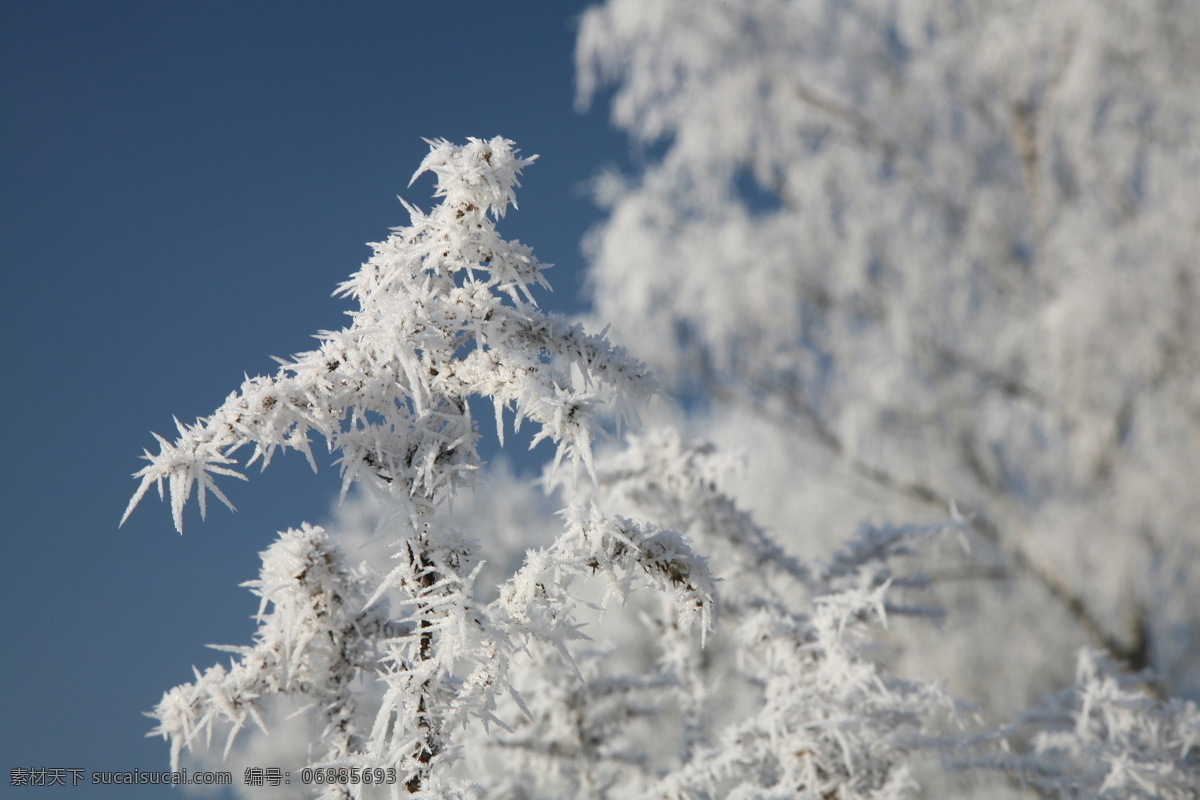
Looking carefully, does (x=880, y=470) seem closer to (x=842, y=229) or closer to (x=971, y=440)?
(x=971, y=440)

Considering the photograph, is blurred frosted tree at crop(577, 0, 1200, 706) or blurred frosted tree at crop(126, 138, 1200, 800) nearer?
blurred frosted tree at crop(126, 138, 1200, 800)

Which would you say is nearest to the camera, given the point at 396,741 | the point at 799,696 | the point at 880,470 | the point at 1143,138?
the point at 396,741

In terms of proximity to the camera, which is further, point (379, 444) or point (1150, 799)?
point (1150, 799)

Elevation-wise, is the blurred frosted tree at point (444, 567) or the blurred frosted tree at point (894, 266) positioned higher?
the blurred frosted tree at point (894, 266)

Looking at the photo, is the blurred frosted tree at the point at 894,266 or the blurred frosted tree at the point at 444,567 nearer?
the blurred frosted tree at the point at 444,567

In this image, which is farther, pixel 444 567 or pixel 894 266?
pixel 894 266

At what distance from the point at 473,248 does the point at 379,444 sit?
45cm

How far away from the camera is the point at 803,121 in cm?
891

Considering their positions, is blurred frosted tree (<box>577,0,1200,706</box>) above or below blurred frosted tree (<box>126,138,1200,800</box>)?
above

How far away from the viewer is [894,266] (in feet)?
28.9

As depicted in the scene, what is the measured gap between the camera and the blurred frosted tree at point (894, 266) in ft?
26.6

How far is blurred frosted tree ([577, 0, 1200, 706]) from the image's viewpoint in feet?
26.6

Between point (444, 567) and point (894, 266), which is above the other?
point (894, 266)

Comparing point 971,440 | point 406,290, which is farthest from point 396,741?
point 971,440
